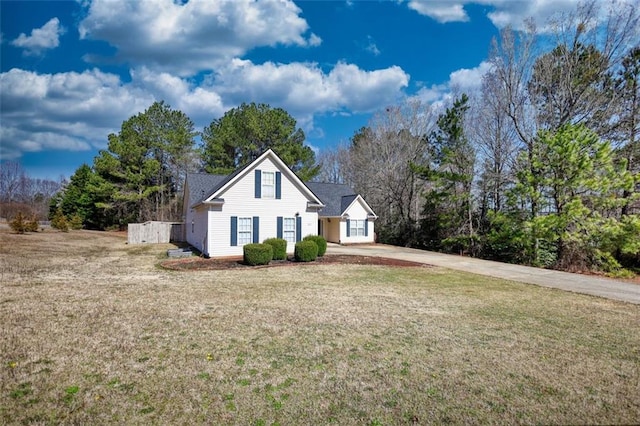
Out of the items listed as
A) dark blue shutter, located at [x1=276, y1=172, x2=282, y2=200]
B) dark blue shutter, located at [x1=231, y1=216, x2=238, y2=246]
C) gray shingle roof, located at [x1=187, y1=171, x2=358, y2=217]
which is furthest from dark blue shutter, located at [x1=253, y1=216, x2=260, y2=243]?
gray shingle roof, located at [x1=187, y1=171, x2=358, y2=217]

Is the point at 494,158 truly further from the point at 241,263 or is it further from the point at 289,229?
the point at 241,263

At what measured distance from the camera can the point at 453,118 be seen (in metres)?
24.0

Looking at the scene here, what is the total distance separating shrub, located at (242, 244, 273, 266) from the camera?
14.9m

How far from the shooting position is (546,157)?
17.4 metres

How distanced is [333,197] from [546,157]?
1569cm

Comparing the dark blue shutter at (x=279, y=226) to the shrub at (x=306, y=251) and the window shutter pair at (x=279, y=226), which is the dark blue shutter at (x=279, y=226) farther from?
the shrub at (x=306, y=251)

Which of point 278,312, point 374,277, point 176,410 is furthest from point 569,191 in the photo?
point 176,410

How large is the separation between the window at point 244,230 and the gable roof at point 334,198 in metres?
9.69

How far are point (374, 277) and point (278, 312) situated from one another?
5864 mm

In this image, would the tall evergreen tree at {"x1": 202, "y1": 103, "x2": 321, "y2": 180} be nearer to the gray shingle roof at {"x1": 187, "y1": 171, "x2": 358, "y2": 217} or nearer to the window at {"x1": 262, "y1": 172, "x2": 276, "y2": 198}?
the gray shingle roof at {"x1": 187, "y1": 171, "x2": 358, "y2": 217}

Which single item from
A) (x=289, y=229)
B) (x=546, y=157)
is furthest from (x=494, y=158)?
(x=289, y=229)

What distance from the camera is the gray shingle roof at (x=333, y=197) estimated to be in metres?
27.5

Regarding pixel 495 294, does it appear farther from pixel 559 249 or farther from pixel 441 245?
pixel 441 245

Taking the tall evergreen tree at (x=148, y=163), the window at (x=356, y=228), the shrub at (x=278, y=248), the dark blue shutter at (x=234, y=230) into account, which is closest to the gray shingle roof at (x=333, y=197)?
the window at (x=356, y=228)
